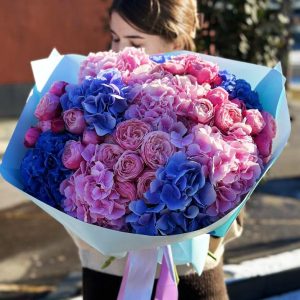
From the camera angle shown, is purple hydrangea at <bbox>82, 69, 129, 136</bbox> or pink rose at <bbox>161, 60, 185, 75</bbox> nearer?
purple hydrangea at <bbox>82, 69, 129, 136</bbox>

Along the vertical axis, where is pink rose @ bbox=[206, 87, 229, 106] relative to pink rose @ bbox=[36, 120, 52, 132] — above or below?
above

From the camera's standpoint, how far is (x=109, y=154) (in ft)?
4.78

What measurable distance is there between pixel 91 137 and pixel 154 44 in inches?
29.2

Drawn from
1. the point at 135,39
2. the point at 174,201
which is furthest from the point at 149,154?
the point at 135,39

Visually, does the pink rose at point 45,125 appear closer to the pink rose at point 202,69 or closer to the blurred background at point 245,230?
the pink rose at point 202,69

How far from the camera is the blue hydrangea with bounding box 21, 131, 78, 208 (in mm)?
1535

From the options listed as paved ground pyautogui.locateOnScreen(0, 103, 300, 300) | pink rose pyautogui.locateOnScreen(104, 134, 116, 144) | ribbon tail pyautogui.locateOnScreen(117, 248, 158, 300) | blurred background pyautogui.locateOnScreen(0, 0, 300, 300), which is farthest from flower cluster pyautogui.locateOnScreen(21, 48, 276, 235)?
paved ground pyautogui.locateOnScreen(0, 103, 300, 300)

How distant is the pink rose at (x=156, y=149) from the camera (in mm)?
1414

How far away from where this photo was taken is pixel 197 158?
4.62 feet

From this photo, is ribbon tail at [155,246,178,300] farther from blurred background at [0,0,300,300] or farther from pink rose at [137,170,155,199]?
blurred background at [0,0,300,300]

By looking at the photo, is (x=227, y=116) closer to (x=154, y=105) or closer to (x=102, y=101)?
(x=154, y=105)

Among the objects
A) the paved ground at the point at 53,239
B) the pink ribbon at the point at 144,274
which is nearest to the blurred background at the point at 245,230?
the paved ground at the point at 53,239

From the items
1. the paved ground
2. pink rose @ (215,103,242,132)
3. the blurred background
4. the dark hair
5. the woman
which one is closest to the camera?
pink rose @ (215,103,242,132)

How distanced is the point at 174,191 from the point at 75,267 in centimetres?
302
